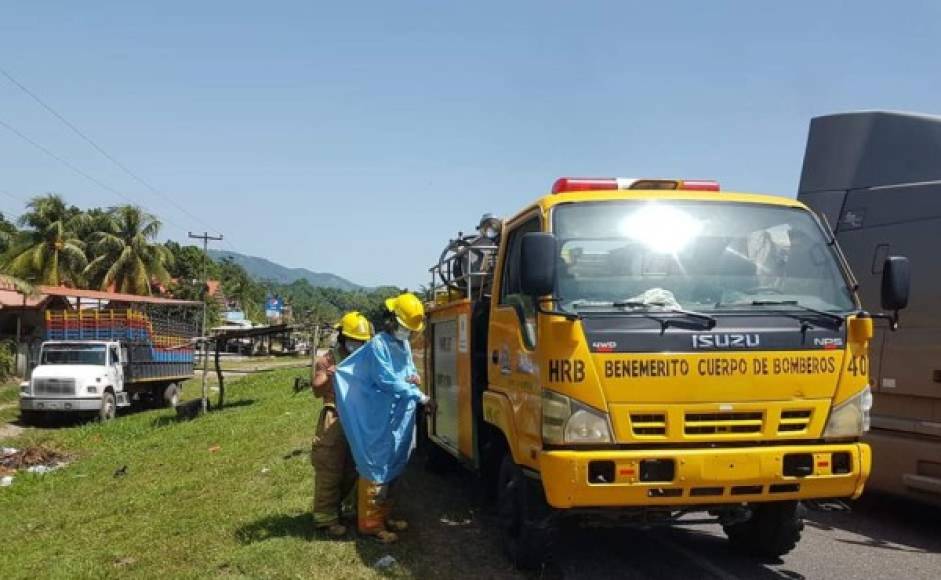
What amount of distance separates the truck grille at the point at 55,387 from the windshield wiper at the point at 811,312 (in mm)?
19472

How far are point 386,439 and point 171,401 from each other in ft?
69.4

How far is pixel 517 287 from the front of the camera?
5445mm

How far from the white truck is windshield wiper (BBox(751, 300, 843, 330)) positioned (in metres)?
19.3

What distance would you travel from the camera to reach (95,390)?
20.8 meters

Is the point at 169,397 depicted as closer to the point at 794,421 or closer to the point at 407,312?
Answer: the point at 407,312

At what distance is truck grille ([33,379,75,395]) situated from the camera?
20531 millimetres

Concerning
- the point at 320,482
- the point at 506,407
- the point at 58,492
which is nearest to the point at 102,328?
the point at 58,492

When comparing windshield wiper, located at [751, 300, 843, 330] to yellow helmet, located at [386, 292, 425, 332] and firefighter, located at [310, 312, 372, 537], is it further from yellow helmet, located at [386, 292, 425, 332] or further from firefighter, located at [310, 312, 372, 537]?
firefighter, located at [310, 312, 372, 537]

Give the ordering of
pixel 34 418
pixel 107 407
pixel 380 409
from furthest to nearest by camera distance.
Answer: pixel 34 418 < pixel 107 407 < pixel 380 409

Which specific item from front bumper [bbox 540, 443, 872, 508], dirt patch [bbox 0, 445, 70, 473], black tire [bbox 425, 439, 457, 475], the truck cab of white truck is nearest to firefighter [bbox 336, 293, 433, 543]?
front bumper [bbox 540, 443, 872, 508]

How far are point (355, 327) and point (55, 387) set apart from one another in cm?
1686

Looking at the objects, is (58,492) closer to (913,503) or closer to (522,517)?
(522,517)

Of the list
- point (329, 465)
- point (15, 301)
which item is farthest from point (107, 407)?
point (329, 465)

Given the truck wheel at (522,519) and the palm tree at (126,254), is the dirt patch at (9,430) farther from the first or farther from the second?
the palm tree at (126,254)
